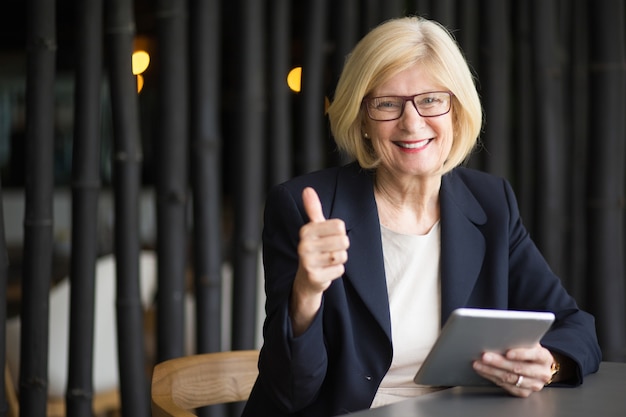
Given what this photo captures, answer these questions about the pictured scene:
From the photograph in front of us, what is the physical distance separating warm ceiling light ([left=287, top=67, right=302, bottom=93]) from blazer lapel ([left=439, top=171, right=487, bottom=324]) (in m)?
1.09

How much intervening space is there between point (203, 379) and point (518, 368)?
623mm

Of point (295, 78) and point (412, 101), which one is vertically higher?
point (295, 78)

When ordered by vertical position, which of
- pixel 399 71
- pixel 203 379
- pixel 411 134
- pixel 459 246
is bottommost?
pixel 203 379

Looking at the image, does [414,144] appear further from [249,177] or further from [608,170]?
[608,170]

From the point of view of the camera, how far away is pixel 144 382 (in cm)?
259

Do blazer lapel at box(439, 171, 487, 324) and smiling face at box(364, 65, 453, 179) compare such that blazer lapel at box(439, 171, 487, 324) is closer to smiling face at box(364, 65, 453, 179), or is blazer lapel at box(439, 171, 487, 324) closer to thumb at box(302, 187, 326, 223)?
smiling face at box(364, 65, 453, 179)

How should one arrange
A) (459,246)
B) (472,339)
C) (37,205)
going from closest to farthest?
(472,339)
(459,246)
(37,205)

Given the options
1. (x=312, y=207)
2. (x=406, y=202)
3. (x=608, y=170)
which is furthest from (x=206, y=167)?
(x=608, y=170)

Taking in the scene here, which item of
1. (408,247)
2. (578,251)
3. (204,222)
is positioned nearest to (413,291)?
(408,247)

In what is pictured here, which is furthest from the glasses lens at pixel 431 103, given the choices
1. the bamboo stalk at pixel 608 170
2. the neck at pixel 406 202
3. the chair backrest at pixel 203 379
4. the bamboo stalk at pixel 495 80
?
the bamboo stalk at pixel 608 170

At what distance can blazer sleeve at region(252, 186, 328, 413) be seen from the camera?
1.57 metres

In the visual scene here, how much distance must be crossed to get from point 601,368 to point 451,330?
0.48 meters

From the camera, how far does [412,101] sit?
179cm

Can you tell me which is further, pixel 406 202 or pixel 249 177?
pixel 249 177
